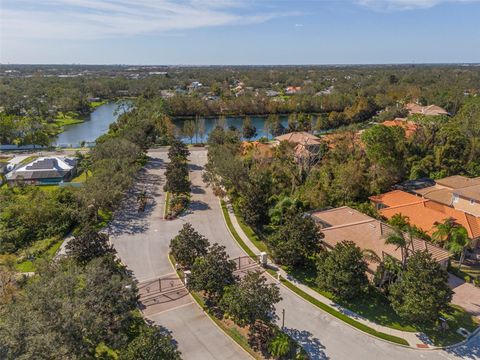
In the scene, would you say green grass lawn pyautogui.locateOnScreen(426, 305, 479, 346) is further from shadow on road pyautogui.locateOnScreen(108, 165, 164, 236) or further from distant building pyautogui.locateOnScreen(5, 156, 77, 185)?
distant building pyautogui.locateOnScreen(5, 156, 77, 185)

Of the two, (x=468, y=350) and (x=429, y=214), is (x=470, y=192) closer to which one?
(x=429, y=214)

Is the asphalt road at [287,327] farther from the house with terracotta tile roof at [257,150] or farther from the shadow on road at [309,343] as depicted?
the house with terracotta tile roof at [257,150]

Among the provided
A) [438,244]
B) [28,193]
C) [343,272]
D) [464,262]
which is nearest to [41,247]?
[28,193]

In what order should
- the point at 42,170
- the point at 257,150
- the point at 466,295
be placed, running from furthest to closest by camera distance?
the point at 257,150 → the point at 42,170 → the point at 466,295

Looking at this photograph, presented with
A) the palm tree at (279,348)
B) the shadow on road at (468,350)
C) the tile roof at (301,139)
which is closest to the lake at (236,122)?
the tile roof at (301,139)

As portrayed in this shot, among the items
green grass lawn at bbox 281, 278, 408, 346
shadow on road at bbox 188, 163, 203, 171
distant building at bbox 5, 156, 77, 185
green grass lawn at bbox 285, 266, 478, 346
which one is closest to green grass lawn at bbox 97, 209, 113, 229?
distant building at bbox 5, 156, 77, 185

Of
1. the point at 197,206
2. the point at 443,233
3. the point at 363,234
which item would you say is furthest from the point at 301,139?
the point at 443,233
